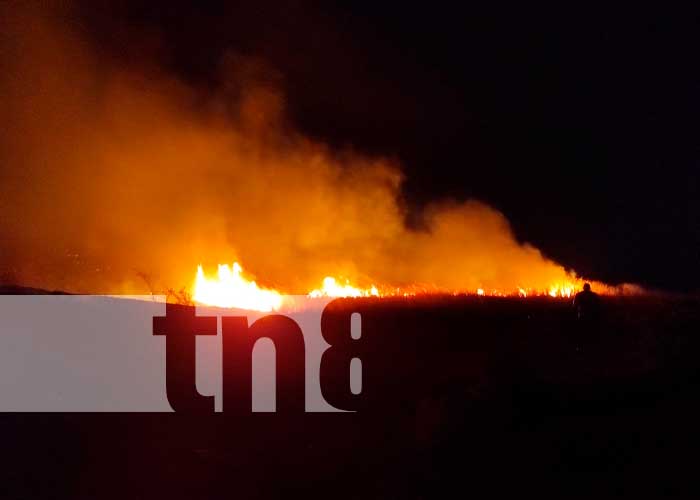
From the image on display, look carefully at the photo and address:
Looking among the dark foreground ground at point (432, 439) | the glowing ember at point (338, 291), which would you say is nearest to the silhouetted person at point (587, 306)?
the dark foreground ground at point (432, 439)

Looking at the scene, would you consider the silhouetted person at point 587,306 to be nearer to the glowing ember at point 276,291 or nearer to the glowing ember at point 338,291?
the glowing ember at point 276,291

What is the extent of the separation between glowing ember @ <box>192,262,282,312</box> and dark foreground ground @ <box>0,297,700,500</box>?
5350 mm

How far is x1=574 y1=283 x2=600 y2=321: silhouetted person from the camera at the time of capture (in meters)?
13.2

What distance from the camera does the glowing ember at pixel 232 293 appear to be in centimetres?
1670

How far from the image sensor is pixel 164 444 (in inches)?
327

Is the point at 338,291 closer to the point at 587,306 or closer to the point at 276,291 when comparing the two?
the point at 276,291

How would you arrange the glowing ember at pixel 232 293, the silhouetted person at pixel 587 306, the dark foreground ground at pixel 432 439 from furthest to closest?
the glowing ember at pixel 232 293 < the silhouetted person at pixel 587 306 < the dark foreground ground at pixel 432 439

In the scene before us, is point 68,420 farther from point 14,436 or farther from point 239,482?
point 239,482

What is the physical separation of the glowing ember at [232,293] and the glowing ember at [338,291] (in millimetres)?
1148

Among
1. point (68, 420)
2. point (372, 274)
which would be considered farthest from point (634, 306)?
point (68, 420)

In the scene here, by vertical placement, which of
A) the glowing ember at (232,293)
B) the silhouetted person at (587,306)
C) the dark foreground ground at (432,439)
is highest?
the glowing ember at (232,293)

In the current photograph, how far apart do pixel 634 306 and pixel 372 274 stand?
7.45 m

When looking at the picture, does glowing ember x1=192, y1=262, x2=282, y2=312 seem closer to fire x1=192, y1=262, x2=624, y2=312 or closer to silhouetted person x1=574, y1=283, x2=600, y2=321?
fire x1=192, y1=262, x2=624, y2=312

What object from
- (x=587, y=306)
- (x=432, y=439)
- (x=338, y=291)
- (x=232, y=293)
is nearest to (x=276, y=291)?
(x=232, y=293)
